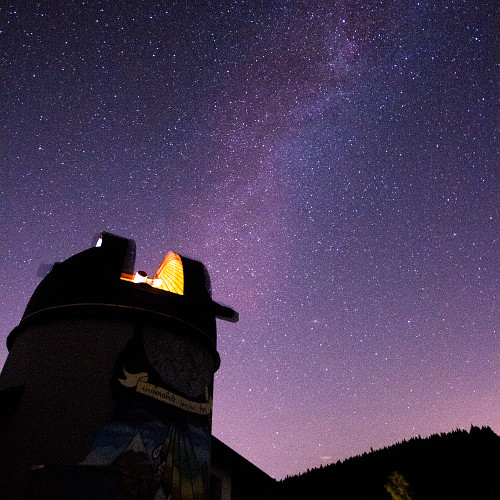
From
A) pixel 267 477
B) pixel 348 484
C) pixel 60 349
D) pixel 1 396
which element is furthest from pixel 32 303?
pixel 348 484

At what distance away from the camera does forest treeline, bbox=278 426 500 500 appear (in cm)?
2002

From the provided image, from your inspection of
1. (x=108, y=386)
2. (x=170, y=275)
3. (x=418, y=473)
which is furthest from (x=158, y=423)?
(x=418, y=473)

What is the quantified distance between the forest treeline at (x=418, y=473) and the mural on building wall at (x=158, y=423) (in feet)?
40.0

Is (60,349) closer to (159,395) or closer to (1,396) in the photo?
(1,396)

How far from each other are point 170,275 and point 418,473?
1868 cm

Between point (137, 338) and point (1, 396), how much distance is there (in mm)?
2419

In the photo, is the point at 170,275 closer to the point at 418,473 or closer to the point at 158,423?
the point at 158,423

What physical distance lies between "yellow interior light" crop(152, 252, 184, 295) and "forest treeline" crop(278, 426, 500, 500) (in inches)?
502

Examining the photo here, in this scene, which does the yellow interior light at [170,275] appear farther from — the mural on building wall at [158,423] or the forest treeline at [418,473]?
the forest treeline at [418,473]

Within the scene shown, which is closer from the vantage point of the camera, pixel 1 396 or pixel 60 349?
pixel 1 396

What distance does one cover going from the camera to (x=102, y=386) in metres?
7.81

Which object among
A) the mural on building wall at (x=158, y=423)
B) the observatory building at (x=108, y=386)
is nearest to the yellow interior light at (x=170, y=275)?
the observatory building at (x=108, y=386)

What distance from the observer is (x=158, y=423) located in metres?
8.02

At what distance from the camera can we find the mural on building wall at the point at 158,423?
24.1 ft
